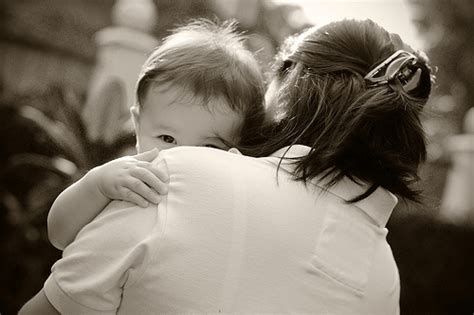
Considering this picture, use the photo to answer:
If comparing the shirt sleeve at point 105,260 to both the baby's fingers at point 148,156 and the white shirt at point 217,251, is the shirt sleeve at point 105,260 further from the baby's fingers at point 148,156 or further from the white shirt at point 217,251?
the baby's fingers at point 148,156

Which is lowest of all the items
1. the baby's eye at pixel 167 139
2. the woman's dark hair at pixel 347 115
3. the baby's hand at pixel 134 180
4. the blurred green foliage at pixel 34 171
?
the blurred green foliage at pixel 34 171

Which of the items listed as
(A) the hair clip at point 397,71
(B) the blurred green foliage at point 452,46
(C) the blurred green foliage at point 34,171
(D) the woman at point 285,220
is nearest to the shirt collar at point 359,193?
(D) the woman at point 285,220

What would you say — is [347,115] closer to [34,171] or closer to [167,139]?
[167,139]

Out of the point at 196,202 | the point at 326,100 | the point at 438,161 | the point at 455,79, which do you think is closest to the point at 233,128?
the point at 326,100

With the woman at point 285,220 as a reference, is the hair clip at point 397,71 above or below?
above

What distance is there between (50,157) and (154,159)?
3.97m

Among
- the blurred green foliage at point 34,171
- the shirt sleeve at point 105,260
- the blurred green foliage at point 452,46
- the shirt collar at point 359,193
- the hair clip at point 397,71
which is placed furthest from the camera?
the blurred green foliage at point 452,46

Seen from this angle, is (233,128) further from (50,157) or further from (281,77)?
(50,157)

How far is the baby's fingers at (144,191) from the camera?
4.56ft

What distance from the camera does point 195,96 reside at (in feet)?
6.22

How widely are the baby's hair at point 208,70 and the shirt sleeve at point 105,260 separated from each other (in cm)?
54

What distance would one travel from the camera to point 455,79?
12172 mm

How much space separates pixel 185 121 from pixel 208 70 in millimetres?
165

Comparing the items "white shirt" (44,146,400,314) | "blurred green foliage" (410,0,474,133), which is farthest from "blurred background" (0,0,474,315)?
"blurred green foliage" (410,0,474,133)
